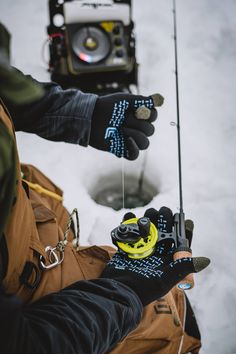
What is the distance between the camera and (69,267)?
3.73 feet

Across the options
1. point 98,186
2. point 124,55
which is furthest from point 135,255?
point 124,55

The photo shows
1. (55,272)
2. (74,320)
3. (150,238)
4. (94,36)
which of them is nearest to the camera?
(74,320)

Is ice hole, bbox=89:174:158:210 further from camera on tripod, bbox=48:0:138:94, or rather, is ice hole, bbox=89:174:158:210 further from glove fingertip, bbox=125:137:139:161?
glove fingertip, bbox=125:137:139:161

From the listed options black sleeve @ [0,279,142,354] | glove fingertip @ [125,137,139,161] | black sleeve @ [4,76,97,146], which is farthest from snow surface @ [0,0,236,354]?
black sleeve @ [0,279,142,354]

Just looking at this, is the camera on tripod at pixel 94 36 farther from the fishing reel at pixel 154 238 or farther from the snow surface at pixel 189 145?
the fishing reel at pixel 154 238

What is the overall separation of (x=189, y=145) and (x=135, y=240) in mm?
1254

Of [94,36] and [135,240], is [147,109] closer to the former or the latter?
[135,240]

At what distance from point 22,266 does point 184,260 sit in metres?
0.48

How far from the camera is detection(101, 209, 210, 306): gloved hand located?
104 centimetres

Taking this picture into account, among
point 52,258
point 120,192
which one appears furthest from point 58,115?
point 120,192

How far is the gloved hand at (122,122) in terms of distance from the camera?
1352 mm

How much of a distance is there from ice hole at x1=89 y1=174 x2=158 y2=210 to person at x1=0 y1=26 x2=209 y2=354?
0.68 m

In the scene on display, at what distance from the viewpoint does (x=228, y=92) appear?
255 centimetres

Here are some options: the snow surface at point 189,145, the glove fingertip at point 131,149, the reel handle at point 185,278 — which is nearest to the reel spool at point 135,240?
the reel handle at point 185,278
